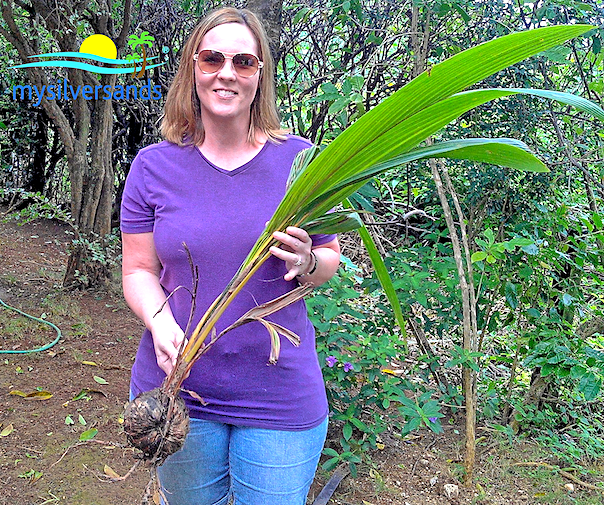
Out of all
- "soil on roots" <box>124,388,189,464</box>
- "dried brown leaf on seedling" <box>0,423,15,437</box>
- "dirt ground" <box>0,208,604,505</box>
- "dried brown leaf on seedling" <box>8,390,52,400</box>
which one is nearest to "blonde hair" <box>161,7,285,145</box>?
"soil on roots" <box>124,388,189,464</box>

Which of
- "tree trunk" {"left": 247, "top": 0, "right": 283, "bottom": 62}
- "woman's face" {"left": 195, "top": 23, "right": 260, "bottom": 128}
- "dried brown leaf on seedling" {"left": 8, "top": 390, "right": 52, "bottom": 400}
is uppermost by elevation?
"tree trunk" {"left": 247, "top": 0, "right": 283, "bottom": 62}

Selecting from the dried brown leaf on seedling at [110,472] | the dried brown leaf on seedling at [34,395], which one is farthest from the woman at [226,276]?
the dried brown leaf on seedling at [34,395]

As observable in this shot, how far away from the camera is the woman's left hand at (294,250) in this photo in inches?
42.6

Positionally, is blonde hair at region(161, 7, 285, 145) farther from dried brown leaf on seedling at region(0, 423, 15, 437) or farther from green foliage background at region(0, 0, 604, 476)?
dried brown leaf on seedling at region(0, 423, 15, 437)

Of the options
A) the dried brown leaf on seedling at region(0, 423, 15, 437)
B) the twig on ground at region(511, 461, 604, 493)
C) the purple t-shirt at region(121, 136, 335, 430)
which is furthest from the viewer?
the dried brown leaf on seedling at region(0, 423, 15, 437)

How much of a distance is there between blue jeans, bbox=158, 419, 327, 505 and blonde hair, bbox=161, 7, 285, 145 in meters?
0.65

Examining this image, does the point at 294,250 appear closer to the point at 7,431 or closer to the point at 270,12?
the point at 270,12

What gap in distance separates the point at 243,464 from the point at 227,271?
43 centimetres

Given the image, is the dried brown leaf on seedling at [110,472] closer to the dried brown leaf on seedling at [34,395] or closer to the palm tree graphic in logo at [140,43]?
the dried brown leaf on seedling at [34,395]

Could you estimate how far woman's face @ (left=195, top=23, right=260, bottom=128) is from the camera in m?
1.24

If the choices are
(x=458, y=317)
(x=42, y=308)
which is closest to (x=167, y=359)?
(x=458, y=317)

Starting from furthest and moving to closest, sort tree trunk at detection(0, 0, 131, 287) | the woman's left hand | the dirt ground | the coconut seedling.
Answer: tree trunk at detection(0, 0, 131, 287) → the dirt ground → the woman's left hand → the coconut seedling

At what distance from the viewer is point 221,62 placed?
1.25 meters

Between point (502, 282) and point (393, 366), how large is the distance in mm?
1085
